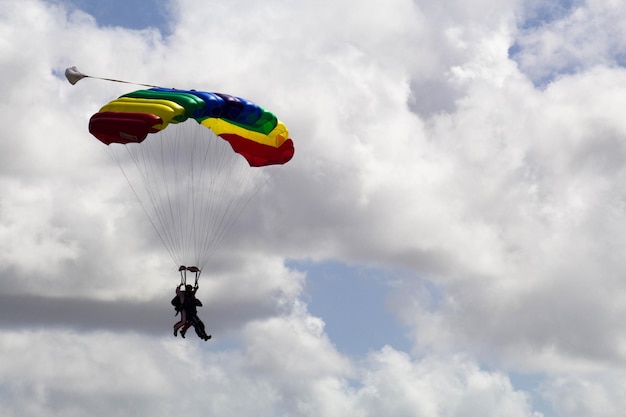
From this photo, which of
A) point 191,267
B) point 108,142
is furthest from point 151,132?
point 191,267

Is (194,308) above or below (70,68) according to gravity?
below

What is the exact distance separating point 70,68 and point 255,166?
32.2 ft

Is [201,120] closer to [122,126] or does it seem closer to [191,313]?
[122,126]

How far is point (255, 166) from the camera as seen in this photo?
62.9 m

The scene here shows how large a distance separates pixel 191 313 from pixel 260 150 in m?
9.41

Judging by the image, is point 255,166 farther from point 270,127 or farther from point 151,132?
point 151,132

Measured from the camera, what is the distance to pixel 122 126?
56.8m

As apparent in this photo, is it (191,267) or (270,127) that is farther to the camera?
(270,127)

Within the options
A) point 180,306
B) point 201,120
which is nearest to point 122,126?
point 201,120

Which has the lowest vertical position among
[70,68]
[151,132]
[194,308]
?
[194,308]

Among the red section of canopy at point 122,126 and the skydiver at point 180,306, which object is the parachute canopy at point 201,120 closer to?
the red section of canopy at point 122,126

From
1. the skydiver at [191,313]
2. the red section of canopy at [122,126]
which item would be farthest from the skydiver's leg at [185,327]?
the red section of canopy at [122,126]

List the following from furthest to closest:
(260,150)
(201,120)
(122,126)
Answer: (260,150), (201,120), (122,126)

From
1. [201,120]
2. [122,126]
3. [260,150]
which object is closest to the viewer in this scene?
[122,126]
